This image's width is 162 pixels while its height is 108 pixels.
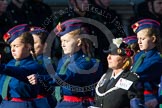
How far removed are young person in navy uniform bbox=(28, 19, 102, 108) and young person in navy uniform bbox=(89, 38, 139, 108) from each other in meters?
0.41

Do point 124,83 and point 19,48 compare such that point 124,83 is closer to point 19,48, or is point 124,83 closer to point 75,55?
point 75,55

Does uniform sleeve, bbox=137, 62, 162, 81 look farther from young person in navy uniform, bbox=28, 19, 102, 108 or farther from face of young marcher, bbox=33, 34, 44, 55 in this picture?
face of young marcher, bbox=33, 34, 44, 55

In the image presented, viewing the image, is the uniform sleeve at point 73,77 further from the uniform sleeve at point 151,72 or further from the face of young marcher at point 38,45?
the face of young marcher at point 38,45

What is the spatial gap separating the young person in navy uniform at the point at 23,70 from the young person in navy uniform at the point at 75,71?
29 cm

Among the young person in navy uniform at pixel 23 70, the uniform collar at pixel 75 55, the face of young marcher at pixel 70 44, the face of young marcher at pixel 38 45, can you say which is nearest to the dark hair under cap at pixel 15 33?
the young person in navy uniform at pixel 23 70

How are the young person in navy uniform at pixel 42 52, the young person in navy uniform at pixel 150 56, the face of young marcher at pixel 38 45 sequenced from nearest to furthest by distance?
the young person in navy uniform at pixel 150 56, the young person in navy uniform at pixel 42 52, the face of young marcher at pixel 38 45

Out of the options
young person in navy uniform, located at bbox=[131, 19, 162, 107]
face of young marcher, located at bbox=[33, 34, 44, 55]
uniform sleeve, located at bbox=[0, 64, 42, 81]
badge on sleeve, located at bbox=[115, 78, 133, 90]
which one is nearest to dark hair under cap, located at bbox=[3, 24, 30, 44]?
uniform sleeve, located at bbox=[0, 64, 42, 81]

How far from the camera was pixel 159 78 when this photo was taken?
8.97 meters

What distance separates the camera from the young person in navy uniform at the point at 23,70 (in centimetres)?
865

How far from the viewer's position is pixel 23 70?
851 cm

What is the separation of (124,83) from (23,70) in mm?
1218

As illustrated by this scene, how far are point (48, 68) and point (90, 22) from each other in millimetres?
2557

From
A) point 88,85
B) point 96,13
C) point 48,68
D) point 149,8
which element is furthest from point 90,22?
point 88,85

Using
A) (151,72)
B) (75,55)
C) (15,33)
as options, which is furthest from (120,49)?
(15,33)
